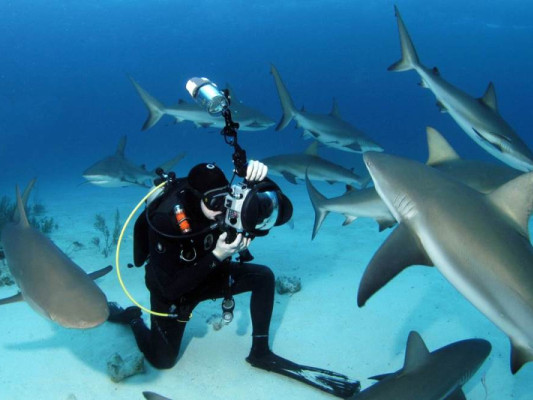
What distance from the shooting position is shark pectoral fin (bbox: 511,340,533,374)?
1886 millimetres

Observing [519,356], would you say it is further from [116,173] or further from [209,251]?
[116,173]

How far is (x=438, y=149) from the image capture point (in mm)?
3322

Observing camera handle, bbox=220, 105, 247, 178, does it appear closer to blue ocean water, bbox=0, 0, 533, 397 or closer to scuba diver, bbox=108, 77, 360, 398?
scuba diver, bbox=108, 77, 360, 398

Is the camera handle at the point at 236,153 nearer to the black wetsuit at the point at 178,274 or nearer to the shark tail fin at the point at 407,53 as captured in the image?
the black wetsuit at the point at 178,274

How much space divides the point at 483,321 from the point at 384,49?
115 m

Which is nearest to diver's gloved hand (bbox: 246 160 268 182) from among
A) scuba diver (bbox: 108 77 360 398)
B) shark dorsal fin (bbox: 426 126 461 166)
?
scuba diver (bbox: 108 77 360 398)

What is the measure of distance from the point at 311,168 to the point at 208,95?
5.18 metres

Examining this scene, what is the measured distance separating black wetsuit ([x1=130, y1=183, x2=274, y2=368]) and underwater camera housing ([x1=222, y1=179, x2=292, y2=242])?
0.81ft

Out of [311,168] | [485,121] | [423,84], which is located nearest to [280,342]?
[485,121]

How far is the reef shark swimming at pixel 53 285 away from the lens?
236 centimetres

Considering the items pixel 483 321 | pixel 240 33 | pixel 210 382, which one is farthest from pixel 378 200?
pixel 240 33

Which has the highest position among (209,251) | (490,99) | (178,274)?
(490,99)

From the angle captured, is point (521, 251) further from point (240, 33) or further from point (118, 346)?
point (240, 33)

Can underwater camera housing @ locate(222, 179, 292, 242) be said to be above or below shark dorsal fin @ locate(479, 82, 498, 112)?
below
